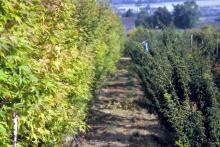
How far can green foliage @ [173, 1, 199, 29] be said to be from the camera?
161ft

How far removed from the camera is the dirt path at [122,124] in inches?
344

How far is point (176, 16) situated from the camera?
1955 inches

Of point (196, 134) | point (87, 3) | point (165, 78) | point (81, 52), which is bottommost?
point (196, 134)

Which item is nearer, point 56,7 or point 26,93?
point 26,93

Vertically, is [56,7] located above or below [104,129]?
above

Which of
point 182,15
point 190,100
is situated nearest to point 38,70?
point 190,100

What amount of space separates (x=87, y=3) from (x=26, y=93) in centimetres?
587

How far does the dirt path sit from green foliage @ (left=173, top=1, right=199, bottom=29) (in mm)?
35270

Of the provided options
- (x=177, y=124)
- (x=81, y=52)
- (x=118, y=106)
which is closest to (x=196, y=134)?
(x=177, y=124)

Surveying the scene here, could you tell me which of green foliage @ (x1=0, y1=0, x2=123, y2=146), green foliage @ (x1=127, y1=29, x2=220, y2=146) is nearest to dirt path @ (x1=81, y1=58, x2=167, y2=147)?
green foliage @ (x1=127, y1=29, x2=220, y2=146)

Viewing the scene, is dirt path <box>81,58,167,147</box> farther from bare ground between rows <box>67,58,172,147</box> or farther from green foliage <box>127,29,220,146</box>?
green foliage <box>127,29,220,146</box>

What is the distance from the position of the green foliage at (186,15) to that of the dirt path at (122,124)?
35270 millimetres

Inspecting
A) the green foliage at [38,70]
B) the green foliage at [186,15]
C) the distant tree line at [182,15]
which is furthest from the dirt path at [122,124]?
the green foliage at [186,15]

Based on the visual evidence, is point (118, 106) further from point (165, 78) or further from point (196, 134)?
point (196, 134)
